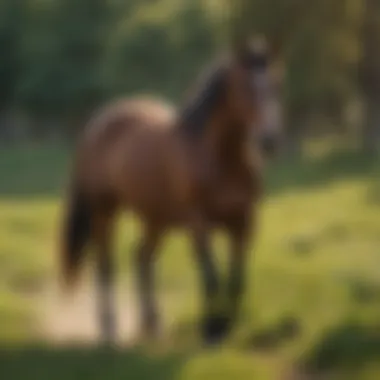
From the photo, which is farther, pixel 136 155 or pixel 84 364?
pixel 136 155

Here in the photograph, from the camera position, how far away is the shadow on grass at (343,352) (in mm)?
1196

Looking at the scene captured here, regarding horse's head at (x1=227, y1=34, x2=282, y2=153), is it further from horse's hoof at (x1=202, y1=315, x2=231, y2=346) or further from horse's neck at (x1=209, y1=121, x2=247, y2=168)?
horse's hoof at (x1=202, y1=315, x2=231, y2=346)

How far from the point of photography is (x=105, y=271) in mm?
1242

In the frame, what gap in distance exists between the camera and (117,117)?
4.14 ft

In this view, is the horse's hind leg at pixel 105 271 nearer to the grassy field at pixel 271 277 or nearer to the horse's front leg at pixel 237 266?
the grassy field at pixel 271 277

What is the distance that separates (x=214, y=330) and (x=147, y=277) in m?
0.11

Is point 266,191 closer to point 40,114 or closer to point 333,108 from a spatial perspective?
point 333,108

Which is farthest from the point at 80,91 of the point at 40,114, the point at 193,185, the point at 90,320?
the point at 90,320

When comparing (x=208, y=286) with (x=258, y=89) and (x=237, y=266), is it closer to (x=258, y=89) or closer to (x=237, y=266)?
(x=237, y=266)

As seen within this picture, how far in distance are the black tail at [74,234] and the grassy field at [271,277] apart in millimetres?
18

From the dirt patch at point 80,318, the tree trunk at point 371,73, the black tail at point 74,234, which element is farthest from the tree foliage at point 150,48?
the dirt patch at point 80,318

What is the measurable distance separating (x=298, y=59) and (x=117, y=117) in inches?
9.7

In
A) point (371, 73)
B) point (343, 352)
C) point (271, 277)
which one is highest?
point (371, 73)

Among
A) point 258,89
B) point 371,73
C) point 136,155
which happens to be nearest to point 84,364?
point 136,155
